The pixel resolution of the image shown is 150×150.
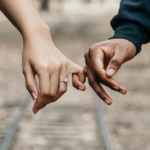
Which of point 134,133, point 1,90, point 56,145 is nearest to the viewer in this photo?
point 56,145

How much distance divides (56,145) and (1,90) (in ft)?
8.30

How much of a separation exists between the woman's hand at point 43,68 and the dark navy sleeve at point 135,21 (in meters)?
0.69

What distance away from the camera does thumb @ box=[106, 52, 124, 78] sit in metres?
1.76

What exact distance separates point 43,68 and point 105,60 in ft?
2.26

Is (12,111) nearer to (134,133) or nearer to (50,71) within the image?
(134,133)

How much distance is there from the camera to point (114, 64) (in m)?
1.81

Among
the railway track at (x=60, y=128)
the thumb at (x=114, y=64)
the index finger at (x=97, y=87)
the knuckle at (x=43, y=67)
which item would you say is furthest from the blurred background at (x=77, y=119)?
the knuckle at (x=43, y=67)

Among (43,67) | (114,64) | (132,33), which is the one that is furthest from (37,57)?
(132,33)

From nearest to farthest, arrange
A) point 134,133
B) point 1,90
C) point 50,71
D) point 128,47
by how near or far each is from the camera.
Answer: point 50,71
point 128,47
point 134,133
point 1,90

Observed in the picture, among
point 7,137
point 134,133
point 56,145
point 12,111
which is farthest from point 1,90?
point 134,133

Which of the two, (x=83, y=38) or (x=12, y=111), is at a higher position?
(x=12, y=111)

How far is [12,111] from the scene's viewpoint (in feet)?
15.5

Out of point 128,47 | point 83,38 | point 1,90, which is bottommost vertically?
point 83,38

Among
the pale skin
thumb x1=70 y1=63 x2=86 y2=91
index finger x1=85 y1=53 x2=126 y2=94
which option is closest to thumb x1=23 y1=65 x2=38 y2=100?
the pale skin
